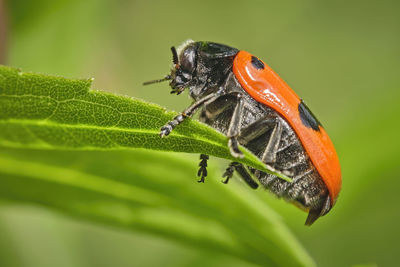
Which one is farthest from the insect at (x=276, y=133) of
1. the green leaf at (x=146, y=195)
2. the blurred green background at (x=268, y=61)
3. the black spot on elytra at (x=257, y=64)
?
the blurred green background at (x=268, y=61)

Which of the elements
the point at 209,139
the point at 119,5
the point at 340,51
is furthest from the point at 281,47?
the point at 209,139

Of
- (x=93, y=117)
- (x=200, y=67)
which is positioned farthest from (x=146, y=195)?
(x=200, y=67)

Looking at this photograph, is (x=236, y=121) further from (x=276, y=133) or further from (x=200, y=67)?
(x=200, y=67)

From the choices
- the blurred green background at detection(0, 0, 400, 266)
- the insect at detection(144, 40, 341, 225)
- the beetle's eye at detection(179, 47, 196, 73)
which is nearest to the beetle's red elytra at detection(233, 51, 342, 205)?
the insect at detection(144, 40, 341, 225)

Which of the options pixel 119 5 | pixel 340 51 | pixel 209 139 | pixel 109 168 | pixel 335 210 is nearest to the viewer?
pixel 209 139

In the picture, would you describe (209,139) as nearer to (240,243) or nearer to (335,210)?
(240,243)

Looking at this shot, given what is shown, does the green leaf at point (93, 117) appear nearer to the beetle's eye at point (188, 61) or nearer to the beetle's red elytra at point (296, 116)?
the beetle's red elytra at point (296, 116)
